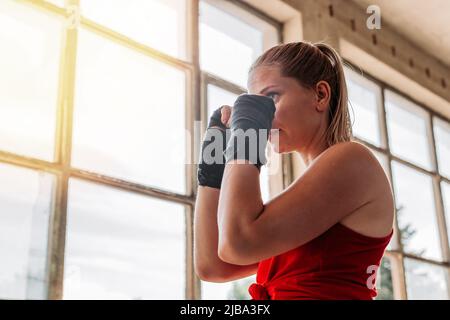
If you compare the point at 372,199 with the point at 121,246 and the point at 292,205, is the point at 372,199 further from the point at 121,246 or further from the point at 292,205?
the point at 121,246

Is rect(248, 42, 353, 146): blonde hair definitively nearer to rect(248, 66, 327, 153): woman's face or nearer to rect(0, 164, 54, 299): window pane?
rect(248, 66, 327, 153): woman's face

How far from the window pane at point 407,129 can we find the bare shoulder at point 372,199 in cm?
317

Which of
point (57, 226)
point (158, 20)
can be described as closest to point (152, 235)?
point (57, 226)

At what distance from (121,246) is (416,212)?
8.34 feet

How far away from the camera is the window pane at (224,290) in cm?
248

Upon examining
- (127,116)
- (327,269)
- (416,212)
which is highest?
(416,212)

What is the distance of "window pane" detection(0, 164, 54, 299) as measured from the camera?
191 cm

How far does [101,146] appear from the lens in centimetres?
228

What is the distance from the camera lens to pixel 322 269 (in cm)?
98

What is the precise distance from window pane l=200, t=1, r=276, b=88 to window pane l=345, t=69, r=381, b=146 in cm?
96

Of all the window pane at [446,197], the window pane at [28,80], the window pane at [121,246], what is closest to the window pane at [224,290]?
the window pane at [121,246]

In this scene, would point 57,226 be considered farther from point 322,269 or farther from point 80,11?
point 322,269

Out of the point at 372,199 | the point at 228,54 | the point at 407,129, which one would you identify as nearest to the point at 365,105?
the point at 407,129
